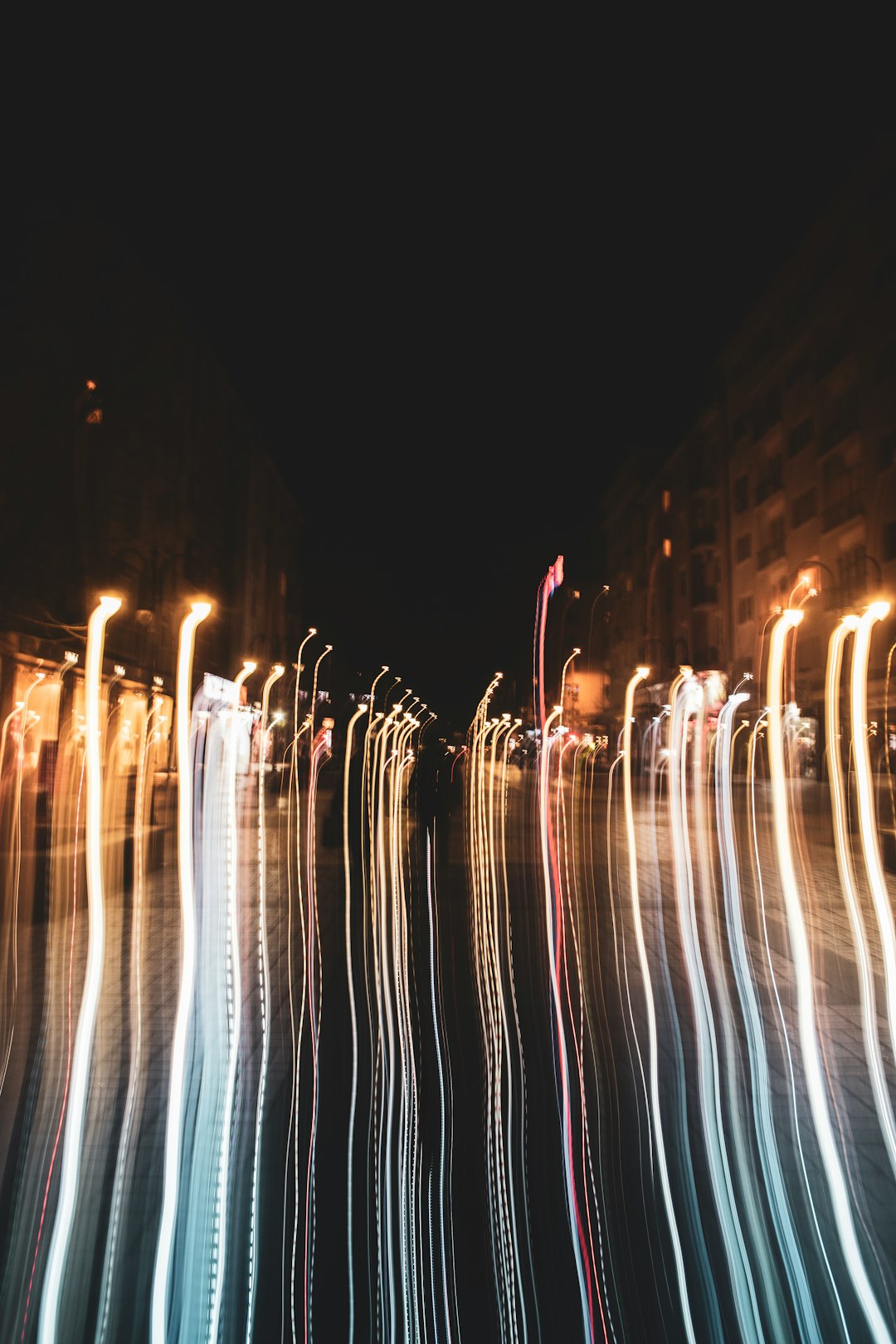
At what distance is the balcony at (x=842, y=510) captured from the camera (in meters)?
41.1

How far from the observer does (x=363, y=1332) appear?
10.5 feet

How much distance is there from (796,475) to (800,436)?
187 centimetres

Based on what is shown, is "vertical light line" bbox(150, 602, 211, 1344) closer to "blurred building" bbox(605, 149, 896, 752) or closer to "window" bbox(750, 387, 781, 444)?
"blurred building" bbox(605, 149, 896, 752)

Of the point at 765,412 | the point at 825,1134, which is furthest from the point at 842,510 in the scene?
the point at 825,1134

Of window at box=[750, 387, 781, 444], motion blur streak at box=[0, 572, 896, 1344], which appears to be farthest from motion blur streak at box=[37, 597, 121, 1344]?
window at box=[750, 387, 781, 444]

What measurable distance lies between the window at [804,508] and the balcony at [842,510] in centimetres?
136

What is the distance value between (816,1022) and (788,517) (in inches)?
1802

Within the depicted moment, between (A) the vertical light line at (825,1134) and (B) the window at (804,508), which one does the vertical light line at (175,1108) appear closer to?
(A) the vertical light line at (825,1134)

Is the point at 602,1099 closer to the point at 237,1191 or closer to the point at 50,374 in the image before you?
the point at 237,1191

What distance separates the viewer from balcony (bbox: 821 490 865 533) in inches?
1618

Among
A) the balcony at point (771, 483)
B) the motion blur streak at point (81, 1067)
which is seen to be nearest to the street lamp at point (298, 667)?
the motion blur streak at point (81, 1067)

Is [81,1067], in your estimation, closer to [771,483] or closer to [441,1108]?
[441,1108]

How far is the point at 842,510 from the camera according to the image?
4266cm

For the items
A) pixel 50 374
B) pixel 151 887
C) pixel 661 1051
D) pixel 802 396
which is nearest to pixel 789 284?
pixel 802 396
